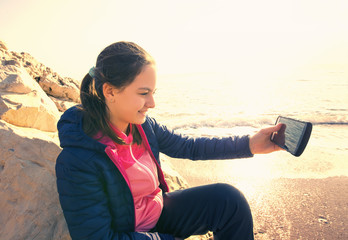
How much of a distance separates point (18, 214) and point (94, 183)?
0.82 meters

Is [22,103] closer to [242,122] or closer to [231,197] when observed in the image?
[231,197]

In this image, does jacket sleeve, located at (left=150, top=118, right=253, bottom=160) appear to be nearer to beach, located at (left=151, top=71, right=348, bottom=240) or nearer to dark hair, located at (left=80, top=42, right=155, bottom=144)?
dark hair, located at (left=80, top=42, right=155, bottom=144)

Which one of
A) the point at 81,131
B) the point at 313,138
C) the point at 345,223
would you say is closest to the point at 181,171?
the point at 345,223

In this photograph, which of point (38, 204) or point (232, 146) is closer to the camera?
point (38, 204)

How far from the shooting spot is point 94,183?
1.26 meters

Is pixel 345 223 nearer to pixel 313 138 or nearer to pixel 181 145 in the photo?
pixel 181 145

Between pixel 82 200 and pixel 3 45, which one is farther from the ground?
pixel 3 45

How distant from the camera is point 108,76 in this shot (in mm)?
1417

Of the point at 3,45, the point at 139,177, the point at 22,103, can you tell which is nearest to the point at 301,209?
the point at 139,177

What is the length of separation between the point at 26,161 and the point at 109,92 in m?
0.93

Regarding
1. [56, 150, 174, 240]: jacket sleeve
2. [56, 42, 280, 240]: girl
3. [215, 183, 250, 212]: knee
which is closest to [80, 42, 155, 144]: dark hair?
[56, 42, 280, 240]: girl

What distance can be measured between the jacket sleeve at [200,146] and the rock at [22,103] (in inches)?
45.3

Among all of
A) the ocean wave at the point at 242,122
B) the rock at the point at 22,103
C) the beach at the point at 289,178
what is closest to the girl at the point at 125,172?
the beach at the point at 289,178

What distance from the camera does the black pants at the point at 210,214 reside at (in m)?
1.54
